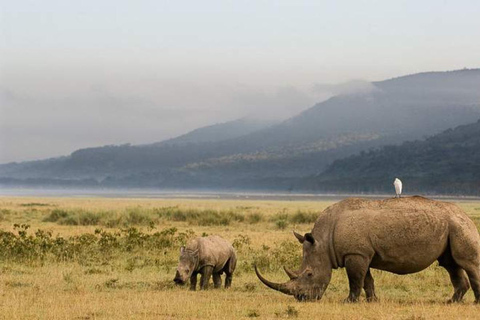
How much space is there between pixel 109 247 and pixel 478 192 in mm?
152252

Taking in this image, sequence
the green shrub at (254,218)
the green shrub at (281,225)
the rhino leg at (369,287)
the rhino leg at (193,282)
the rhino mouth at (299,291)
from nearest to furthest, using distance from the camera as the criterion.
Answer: the rhino mouth at (299,291), the rhino leg at (369,287), the rhino leg at (193,282), the green shrub at (281,225), the green shrub at (254,218)

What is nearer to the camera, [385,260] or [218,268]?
[385,260]

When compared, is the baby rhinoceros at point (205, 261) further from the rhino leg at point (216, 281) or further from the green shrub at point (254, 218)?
the green shrub at point (254, 218)

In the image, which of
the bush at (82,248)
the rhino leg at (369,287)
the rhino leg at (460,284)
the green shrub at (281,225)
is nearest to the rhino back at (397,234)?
the rhino leg at (369,287)

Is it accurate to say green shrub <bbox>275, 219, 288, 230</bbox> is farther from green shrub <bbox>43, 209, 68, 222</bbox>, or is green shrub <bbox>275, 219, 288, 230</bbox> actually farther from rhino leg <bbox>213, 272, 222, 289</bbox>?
rhino leg <bbox>213, 272, 222, 289</bbox>

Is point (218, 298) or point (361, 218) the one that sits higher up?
point (361, 218)

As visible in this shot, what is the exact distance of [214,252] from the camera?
19.0m

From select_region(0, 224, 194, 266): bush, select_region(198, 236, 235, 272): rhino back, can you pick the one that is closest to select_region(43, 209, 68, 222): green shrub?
select_region(0, 224, 194, 266): bush

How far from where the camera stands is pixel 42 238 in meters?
27.4

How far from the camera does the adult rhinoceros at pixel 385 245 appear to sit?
52.2 feet

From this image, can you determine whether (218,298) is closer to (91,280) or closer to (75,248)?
(91,280)

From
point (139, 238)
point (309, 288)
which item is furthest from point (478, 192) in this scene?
point (309, 288)

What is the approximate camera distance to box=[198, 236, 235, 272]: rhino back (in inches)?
738

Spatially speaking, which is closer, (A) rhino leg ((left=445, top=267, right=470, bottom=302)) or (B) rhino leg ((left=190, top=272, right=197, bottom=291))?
(A) rhino leg ((left=445, top=267, right=470, bottom=302))
